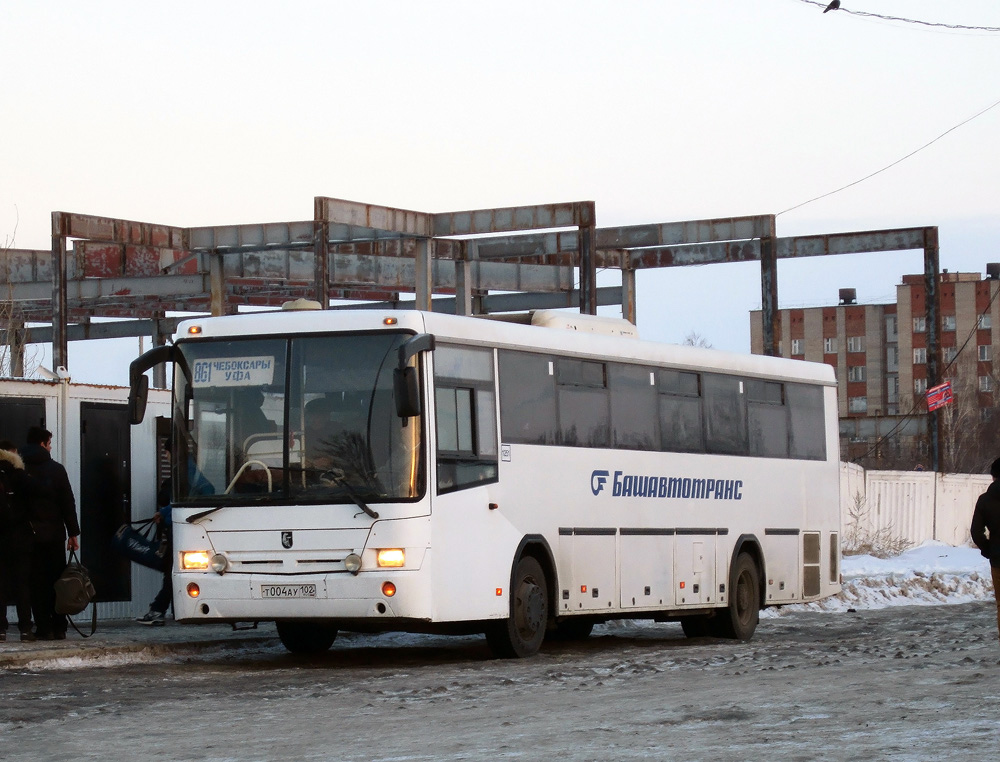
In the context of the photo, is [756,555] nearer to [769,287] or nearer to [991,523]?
[991,523]

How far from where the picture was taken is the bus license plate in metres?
14.1

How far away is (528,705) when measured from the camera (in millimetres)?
10992

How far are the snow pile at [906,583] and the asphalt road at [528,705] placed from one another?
9560mm

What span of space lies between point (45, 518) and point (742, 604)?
7.75 m

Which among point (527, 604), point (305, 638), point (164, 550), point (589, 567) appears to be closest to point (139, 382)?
point (305, 638)

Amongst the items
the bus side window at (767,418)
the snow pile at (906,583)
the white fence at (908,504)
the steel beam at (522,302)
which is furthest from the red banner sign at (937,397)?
the bus side window at (767,418)

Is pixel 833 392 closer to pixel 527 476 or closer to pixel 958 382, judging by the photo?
pixel 527 476

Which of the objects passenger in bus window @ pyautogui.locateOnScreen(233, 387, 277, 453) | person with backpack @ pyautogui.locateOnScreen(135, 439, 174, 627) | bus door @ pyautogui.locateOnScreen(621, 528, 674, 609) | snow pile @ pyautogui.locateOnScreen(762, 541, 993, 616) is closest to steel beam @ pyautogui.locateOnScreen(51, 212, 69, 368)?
person with backpack @ pyautogui.locateOnScreen(135, 439, 174, 627)

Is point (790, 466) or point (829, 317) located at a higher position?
point (829, 317)

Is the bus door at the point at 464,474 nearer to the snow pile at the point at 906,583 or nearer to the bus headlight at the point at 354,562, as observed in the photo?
the bus headlight at the point at 354,562

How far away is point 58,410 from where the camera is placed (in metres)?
18.2

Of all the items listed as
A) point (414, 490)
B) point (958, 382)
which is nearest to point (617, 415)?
point (414, 490)

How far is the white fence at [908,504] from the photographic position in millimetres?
37000

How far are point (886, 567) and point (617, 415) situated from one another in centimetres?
1553
